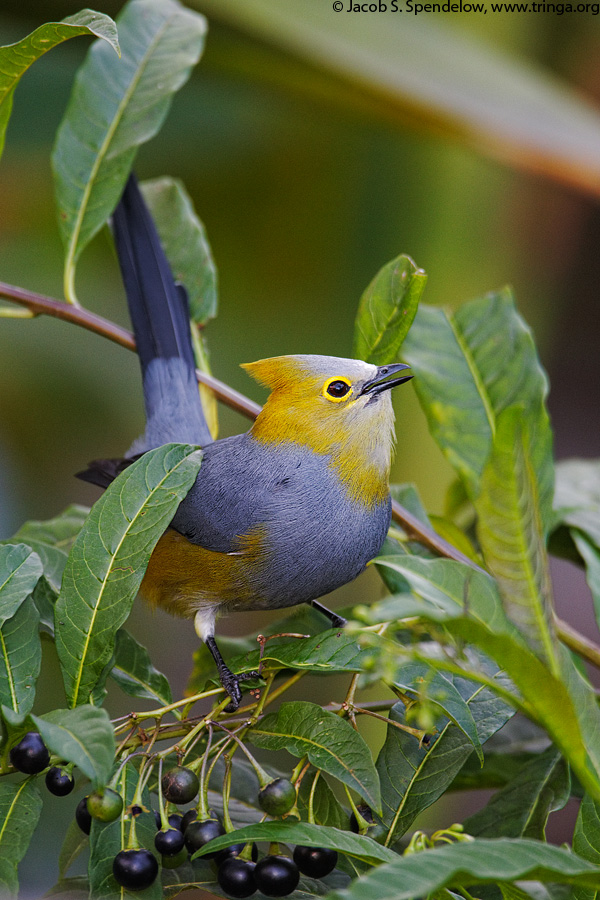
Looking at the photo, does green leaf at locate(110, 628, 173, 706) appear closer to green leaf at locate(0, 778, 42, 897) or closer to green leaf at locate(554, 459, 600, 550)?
green leaf at locate(0, 778, 42, 897)

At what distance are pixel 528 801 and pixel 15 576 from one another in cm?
94

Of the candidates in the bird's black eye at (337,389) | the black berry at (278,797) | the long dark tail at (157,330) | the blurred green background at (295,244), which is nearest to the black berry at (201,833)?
the black berry at (278,797)

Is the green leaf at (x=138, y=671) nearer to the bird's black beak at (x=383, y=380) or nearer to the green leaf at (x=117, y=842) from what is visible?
the green leaf at (x=117, y=842)

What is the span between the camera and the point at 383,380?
1.50 meters

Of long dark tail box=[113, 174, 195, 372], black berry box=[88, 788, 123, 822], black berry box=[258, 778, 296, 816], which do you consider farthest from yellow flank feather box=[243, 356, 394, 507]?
black berry box=[88, 788, 123, 822]

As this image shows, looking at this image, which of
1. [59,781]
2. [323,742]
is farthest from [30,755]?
[323,742]

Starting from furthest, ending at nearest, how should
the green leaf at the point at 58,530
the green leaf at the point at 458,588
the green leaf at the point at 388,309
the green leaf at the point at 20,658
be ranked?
1. the green leaf at the point at 58,530
2. the green leaf at the point at 388,309
3. the green leaf at the point at 20,658
4. the green leaf at the point at 458,588

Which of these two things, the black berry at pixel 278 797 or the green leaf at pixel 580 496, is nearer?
the black berry at pixel 278 797

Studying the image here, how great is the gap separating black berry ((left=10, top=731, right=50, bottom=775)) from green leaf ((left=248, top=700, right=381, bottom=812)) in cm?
30

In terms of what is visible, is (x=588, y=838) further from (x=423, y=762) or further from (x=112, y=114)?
(x=112, y=114)

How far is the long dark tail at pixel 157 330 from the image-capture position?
5.93 ft

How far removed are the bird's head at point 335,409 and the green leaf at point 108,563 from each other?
0.38m

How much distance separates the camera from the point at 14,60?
4.32 feet

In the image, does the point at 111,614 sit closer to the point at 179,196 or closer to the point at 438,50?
the point at 179,196
